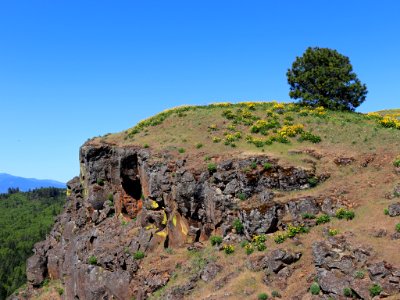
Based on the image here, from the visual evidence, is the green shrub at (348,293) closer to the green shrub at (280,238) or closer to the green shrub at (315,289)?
the green shrub at (315,289)

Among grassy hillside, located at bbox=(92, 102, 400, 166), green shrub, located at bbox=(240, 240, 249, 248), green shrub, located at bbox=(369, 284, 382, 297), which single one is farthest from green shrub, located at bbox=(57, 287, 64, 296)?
green shrub, located at bbox=(369, 284, 382, 297)

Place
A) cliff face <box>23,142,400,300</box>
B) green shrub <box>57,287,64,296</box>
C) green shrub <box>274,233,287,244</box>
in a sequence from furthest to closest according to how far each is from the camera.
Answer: green shrub <box>57,287,64,296</box> < green shrub <box>274,233,287,244</box> < cliff face <box>23,142,400,300</box>

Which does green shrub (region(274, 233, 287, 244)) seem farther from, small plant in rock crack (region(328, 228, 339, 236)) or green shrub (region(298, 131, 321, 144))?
green shrub (region(298, 131, 321, 144))

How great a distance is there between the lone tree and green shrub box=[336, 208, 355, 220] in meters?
26.5

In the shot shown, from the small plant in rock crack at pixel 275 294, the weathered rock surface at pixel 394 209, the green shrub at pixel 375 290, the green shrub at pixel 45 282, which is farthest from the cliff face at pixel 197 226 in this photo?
the green shrub at pixel 45 282

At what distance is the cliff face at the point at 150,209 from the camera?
3447 cm

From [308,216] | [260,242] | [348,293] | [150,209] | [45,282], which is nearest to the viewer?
[348,293]

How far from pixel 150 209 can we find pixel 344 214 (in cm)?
1994

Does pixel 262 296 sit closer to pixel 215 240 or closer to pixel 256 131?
pixel 215 240

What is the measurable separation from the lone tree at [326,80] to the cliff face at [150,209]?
2183cm

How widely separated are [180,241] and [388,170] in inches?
819

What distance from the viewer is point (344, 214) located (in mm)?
30953

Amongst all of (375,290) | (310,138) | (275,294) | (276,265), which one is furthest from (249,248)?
(310,138)

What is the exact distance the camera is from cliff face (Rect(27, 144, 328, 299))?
34469mm
